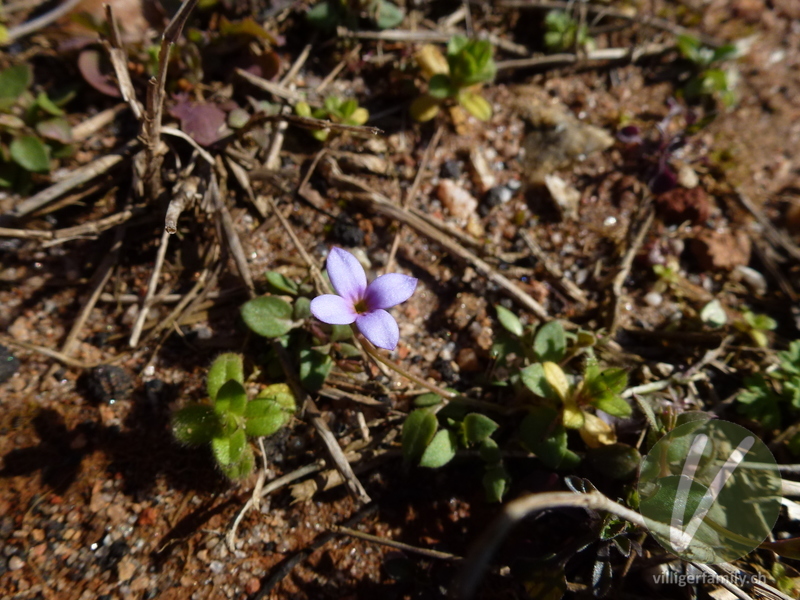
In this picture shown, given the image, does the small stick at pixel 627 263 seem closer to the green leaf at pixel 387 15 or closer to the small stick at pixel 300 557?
the small stick at pixel 300 557

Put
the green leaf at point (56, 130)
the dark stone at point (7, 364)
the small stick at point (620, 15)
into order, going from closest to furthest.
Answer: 1. the dark stone at point (7, 364)
2. the green leaf at point (56, 130)
3. the small stick at point (620, 15)

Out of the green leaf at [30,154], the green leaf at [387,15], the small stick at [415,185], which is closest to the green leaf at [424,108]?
the small stick at [415,185]

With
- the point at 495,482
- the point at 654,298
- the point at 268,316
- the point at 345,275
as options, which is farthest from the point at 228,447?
the point at 654,298

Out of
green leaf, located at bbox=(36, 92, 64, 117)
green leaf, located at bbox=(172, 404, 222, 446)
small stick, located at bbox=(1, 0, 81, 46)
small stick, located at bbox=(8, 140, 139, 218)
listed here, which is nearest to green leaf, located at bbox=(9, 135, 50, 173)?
small stick, located at bbox=(8, 140, 139, 218)

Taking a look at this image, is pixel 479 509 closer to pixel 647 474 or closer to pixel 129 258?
pixel 647 474

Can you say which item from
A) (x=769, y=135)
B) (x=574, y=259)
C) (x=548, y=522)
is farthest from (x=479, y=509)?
(x=769, y=135)

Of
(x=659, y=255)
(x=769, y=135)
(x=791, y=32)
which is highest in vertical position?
(x=791, y=32)

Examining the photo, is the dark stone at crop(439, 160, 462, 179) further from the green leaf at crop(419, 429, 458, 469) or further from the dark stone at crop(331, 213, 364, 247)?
the green leaf at crop(419, 429, 458, 469)
